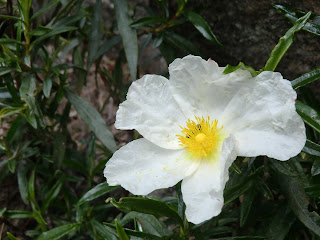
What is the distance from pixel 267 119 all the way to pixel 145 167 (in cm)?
40

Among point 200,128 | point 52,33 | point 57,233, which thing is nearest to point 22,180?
point 57,233

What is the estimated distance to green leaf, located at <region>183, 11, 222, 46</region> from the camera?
167cm

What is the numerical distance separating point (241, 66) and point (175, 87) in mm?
253

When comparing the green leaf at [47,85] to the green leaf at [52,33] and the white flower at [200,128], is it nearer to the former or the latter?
the green leaf at [52,33]

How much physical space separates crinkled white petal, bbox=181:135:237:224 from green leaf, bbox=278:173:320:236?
12.1 inches

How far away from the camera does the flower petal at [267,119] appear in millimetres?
1057

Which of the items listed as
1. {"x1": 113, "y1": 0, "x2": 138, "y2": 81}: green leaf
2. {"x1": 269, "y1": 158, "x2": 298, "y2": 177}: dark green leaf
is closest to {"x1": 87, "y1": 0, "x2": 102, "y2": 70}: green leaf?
{"x1": 113, "y1": 0, "x2": 138, "y2": 81}: green leaf

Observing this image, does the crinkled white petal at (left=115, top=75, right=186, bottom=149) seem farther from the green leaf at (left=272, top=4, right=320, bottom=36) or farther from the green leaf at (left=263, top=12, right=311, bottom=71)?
the green leaf at (left=272, top=4, right=320, bottom=36)

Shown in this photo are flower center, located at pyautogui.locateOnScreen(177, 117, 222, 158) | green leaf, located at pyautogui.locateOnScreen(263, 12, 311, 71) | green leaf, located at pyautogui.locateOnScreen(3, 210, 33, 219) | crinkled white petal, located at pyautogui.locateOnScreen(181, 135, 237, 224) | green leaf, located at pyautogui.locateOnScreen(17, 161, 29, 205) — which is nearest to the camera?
crinkled white petal, located at pyautogui.locateOnScreen(181, 135, 237, 224)

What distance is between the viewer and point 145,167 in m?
1.23

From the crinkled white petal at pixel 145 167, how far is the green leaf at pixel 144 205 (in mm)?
49

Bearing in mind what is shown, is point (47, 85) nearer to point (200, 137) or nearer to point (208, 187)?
point (200, 137)

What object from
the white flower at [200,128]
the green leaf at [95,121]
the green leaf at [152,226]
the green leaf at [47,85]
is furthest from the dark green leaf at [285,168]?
the green leaf at [47,85]

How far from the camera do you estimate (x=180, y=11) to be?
6.04ft
